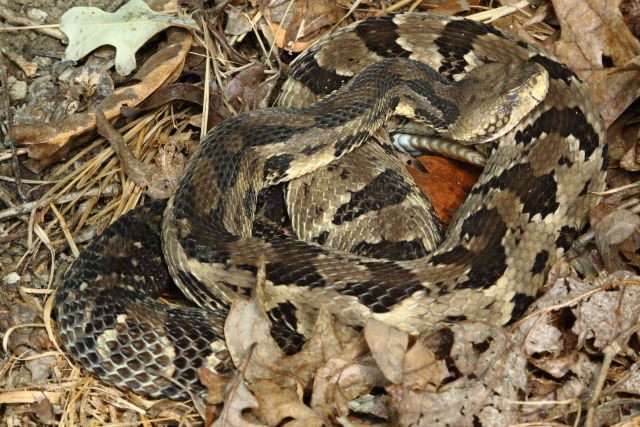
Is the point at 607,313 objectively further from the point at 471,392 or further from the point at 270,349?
the point at 270,349

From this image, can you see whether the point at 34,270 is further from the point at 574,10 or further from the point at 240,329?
the point at 574,10

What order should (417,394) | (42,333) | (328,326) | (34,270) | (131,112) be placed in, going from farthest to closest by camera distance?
(131,112) < (34,270) < (42,333) < (328,326) < (417,394)

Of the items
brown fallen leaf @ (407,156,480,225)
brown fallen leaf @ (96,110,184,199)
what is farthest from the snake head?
brown fallen leaf @ (96,110,184,199)

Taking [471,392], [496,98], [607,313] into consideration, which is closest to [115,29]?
[496,98]

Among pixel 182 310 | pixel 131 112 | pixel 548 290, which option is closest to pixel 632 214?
pixel 548 290

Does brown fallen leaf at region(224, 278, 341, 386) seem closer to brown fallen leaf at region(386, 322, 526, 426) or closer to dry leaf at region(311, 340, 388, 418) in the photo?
dry leaf at region(311, 340, 388, 418)

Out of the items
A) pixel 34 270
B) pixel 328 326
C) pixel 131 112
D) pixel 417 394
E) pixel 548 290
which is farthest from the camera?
pixel 131 112
